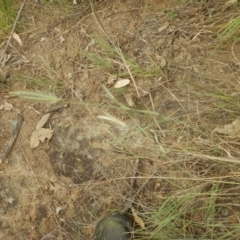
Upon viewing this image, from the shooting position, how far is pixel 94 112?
1.90 meters

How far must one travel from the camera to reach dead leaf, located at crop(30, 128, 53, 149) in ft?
6.46

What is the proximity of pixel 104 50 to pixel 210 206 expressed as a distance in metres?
0.97

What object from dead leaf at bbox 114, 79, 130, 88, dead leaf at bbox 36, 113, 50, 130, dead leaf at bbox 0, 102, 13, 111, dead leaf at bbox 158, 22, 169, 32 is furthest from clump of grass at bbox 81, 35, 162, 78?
dead leaf at bbox 0, 102, 13, 111

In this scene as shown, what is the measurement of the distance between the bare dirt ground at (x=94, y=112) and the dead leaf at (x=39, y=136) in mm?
27

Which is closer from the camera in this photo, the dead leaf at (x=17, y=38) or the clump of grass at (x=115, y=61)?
the clump of grass at (x=115, y=61)

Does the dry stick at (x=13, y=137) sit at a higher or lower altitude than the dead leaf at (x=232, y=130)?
higher

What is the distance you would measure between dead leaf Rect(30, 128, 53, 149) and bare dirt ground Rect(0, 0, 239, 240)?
27mm

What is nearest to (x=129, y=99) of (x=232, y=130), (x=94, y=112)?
(x=94, y=112)

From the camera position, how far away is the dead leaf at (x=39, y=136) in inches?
77.5

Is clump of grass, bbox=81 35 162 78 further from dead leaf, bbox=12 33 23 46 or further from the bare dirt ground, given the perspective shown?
dead leaf, bbox=12 33 23 46

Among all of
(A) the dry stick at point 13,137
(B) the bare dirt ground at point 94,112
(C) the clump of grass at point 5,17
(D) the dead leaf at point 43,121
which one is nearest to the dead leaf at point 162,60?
(B) the bare dirt ground at point 94,112

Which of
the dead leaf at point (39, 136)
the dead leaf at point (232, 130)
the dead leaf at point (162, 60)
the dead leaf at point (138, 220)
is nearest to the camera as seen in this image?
the dead leaf at point (232, 130)

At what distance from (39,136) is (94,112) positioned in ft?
1.11

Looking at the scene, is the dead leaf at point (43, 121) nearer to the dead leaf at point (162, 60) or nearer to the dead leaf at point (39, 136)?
the dead leaf at point (39, 136)
